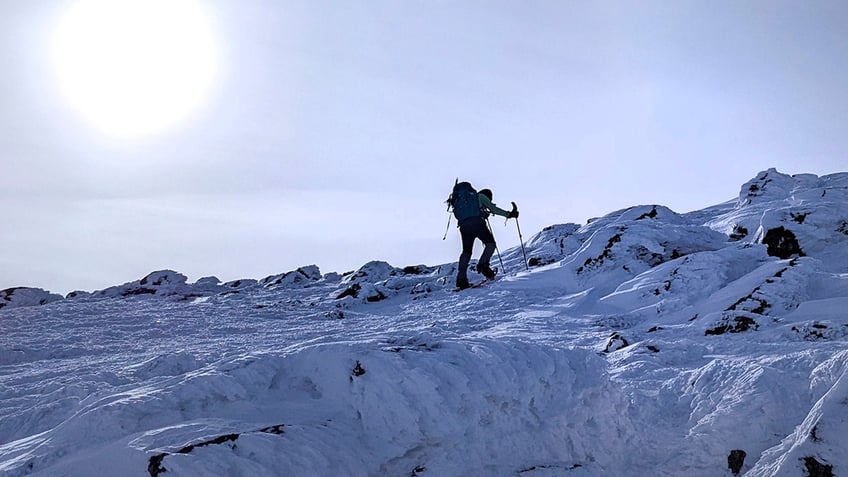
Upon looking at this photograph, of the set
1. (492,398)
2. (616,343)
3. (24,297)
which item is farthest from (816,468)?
(24,297)

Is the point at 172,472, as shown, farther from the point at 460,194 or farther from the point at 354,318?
the point at 460,194

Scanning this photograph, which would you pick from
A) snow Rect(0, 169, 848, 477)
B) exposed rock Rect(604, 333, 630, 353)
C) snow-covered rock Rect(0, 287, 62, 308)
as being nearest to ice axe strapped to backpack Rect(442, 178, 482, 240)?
snow Rect(0, 169, 848, 477)

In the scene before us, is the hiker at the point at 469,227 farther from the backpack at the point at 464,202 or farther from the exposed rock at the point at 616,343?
the exposed rock at the point at 616,343

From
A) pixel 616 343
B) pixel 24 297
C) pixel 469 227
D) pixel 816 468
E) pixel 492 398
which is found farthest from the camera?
pixel 24 297

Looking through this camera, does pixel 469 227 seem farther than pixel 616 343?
Yes

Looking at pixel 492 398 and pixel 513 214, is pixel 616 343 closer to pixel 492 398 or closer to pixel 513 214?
pixel 492 398

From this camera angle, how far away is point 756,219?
14.4m

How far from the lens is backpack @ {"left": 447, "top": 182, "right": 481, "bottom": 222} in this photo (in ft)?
46.8

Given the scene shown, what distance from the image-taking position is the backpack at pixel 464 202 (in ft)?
46.8

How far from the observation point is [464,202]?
1429cm

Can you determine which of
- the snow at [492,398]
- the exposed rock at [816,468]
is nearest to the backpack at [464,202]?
the snow at [492,398]

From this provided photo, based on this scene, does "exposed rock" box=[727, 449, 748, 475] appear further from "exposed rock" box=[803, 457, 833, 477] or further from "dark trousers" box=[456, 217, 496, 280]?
"dark trousers" box=[456, 217, 496, 280]

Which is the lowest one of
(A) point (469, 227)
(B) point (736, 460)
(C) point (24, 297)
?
(B) point (736, 460)

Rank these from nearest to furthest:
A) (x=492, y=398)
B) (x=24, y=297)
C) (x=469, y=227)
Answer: (x=492, y=398) → (x=469, y=227) → (x=24, y=297)
